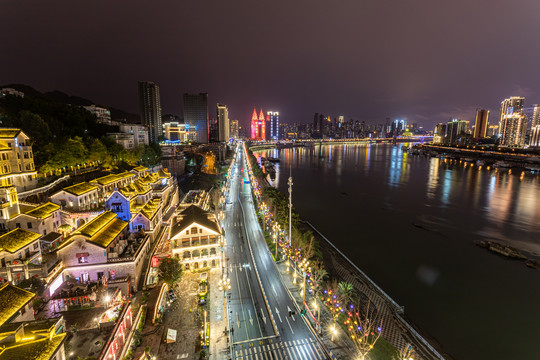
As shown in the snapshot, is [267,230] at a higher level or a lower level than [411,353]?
higher

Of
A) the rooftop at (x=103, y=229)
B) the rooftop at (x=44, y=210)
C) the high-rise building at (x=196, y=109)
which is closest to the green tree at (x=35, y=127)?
the rooftop at (x=44, y=210)

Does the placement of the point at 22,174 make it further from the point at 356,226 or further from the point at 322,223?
the point at 356,226

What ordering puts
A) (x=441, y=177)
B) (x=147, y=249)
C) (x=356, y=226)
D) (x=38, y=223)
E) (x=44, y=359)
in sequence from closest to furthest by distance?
(x=44, y=359) < (x=38, y=223) < (x=147, y=249) < (x=356, y=226) < (x=441, y=177)

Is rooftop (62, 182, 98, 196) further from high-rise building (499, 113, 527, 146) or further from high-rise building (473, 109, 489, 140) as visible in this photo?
high-rise building (473, 109, 489, 140)

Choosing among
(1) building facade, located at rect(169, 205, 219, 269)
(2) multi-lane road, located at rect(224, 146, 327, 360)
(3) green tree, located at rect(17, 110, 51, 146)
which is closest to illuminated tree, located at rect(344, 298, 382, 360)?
(2) multi-lane road, located at rect(224, 146, 327, 360)

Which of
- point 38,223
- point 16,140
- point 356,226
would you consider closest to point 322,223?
point 356,226

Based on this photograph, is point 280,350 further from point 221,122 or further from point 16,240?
→ point 221,122

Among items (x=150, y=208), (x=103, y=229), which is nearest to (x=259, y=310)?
(x=103, y=229)
